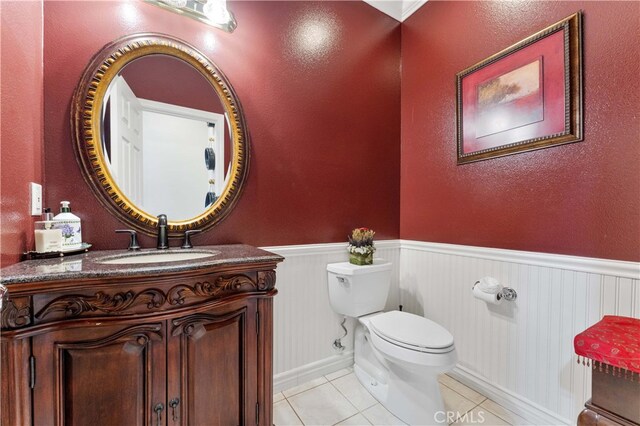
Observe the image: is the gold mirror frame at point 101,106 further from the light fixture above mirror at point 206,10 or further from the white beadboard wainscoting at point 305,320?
the white beadboard wainscoting at point 305,320

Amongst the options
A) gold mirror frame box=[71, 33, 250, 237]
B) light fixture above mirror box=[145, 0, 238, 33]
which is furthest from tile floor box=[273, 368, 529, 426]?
light fixture above mirror box=[145, 0, 238, 33]

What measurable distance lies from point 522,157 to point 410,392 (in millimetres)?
1405

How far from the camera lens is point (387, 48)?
2.11m

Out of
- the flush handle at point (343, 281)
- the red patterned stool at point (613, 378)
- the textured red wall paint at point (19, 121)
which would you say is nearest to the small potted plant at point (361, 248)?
the flush handle at point (343, 281)

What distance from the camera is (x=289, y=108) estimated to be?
1.70m

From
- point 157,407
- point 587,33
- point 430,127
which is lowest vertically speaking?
point 157,407

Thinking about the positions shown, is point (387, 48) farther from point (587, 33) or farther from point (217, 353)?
point (217, 353)

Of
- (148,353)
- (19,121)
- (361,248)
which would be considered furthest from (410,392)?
(19,121)

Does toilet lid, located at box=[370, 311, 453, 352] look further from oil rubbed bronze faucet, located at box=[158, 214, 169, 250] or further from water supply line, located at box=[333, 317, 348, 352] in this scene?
oil rubbed bronze faucet, located at box=[158, 214, 169, 250]

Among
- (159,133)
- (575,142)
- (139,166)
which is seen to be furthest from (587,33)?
(139,166)

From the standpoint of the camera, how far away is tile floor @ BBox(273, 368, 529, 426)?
141 cm

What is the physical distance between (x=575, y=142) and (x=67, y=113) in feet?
7.65

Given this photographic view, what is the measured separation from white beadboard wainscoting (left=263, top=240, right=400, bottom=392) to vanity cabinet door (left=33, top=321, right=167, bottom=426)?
2.63 feet

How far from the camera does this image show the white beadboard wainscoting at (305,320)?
5.38 ft
